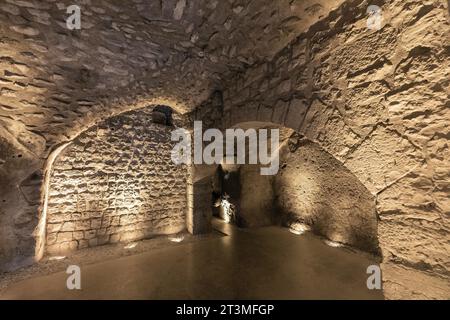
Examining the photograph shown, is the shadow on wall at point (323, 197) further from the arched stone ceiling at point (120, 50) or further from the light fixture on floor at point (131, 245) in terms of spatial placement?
the light fixture on floor at point (131, 245)

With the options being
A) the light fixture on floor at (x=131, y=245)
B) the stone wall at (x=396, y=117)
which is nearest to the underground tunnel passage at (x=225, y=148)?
the stone wall at (x=396, y=117)

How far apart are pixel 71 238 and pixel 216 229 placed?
8.60 feet

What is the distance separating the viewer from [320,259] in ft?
10.7

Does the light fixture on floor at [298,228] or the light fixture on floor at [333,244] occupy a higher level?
the light fixture on floor at [298,228]

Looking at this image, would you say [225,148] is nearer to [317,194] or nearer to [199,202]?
[199,202]

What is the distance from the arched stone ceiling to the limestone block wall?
795 millimetres

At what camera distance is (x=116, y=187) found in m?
3.90

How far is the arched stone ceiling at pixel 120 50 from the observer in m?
1.89

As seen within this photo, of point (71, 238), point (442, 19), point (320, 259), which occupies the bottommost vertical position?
point (320, 259)

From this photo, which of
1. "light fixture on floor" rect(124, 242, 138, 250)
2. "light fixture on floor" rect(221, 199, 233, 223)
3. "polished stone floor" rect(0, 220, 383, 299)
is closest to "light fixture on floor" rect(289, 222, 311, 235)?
"polished stone floor" rect(0, 220, 383, 299)

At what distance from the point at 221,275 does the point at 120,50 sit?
2.93 metres
